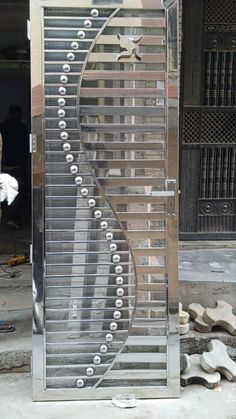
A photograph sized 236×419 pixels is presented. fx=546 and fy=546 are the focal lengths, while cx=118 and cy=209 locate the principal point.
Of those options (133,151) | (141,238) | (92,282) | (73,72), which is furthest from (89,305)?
(73,72)

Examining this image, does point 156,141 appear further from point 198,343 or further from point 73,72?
point 198,343

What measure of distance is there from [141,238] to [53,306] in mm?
685

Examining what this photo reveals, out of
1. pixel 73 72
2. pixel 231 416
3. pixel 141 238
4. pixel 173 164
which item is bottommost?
pixel 231 416

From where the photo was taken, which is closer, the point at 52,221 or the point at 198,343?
the point at 52,221

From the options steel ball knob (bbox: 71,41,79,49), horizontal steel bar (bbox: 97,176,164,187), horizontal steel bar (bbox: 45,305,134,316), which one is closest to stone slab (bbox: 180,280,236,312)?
horizontal steel bar (bbox: 45,305,134,316)

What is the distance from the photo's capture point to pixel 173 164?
132 inches

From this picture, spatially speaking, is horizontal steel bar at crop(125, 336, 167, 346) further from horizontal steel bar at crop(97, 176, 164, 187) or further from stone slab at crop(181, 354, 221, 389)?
horizontal steel bar at crop(97, 176, 164, 187)

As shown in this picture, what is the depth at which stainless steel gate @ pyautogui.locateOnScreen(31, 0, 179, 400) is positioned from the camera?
3238 mm

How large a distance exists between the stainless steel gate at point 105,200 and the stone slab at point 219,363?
0.34 meters

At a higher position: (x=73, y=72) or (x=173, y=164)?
(x=73, y=72)

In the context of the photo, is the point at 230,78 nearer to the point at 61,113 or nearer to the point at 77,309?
the point at 61,113

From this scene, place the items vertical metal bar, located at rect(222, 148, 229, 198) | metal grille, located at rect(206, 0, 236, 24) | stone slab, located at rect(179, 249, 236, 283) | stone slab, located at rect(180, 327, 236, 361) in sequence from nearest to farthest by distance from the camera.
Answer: stone slab, located at rect(180, 327, 236, 361)
stone slab, located at rect(179, 249, 236, 283)
metal grille, located at rect(206, 0, 236, 24)
vertical metal bar, located at rect(222, 148, 229, 198)

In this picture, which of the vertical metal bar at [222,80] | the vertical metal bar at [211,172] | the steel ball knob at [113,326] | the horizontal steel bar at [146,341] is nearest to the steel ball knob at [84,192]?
the steel ball knob at [113,326]

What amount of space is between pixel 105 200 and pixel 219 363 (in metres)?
1.38
